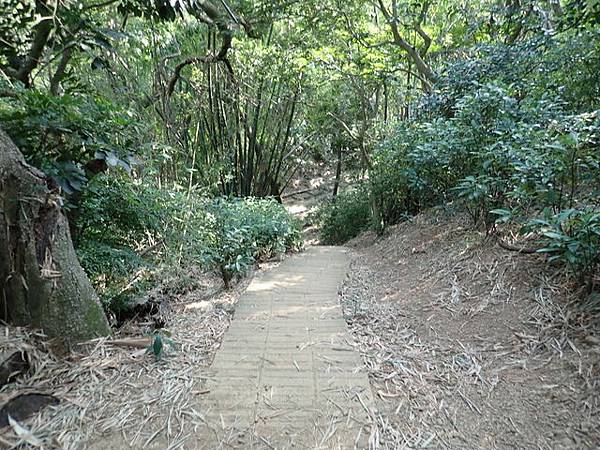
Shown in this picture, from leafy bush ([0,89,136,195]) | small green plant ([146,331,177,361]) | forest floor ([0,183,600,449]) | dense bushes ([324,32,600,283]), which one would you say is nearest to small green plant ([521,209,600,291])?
dense bushes ([324,32,600,283])

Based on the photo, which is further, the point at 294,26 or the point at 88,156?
the point at 294,26

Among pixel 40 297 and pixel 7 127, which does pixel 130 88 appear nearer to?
pixel 7 127

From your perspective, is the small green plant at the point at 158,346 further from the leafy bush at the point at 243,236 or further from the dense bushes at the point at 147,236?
the leafy bush at the point at 243,236

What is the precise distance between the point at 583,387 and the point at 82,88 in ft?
10.9

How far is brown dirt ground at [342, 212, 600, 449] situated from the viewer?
58.7 inches

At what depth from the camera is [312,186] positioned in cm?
1362

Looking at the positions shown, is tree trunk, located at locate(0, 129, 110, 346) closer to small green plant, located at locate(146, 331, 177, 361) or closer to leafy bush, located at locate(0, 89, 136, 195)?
leafy bush, located at locate(0, 89, 136, 195)

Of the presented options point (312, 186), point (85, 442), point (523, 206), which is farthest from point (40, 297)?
point (312, 186)

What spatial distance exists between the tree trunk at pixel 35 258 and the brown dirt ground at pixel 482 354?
5.05 ft

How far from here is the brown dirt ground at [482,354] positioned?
1492 millimetres

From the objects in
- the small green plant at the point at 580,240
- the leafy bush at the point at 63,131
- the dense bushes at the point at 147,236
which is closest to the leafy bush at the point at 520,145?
the small green plant at the point at 580,240

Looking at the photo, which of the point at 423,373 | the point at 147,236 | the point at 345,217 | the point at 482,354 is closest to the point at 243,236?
the point at 147,236

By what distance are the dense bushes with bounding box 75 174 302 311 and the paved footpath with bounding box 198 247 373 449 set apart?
2.36 feet

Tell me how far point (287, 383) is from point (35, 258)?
1315 millimetres
